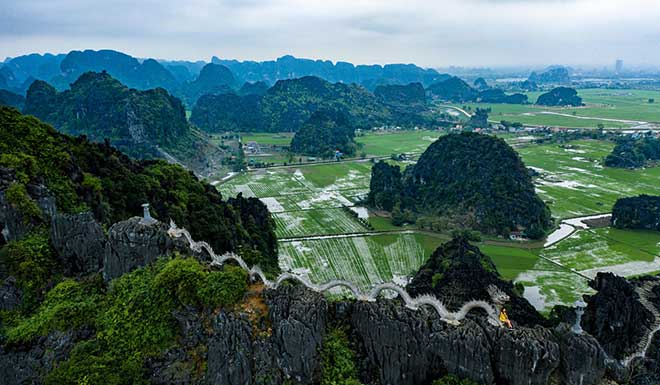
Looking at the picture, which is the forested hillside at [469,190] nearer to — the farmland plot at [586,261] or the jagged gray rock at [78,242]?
the farmland plot at [586,261]

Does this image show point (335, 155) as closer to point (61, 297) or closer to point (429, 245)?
point (429, 245)

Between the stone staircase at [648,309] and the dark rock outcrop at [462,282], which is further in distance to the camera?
the dark rock outcrop at [462,282]

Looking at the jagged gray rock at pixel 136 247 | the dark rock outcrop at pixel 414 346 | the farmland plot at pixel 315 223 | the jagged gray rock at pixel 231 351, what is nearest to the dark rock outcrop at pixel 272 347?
the jagged gray rock at pixel 231 351

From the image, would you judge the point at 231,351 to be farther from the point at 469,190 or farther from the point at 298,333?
the point at 469,190

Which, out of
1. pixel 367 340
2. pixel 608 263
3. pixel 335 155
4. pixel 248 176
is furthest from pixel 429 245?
pixel 335 155

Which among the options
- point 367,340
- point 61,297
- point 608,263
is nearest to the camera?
point 367,340

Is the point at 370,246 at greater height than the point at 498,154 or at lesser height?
lesser

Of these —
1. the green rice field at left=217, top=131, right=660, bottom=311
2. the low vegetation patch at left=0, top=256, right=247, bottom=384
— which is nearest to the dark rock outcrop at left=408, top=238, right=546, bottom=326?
the green rice field at left=217, top=131, right=660, bottom=311
